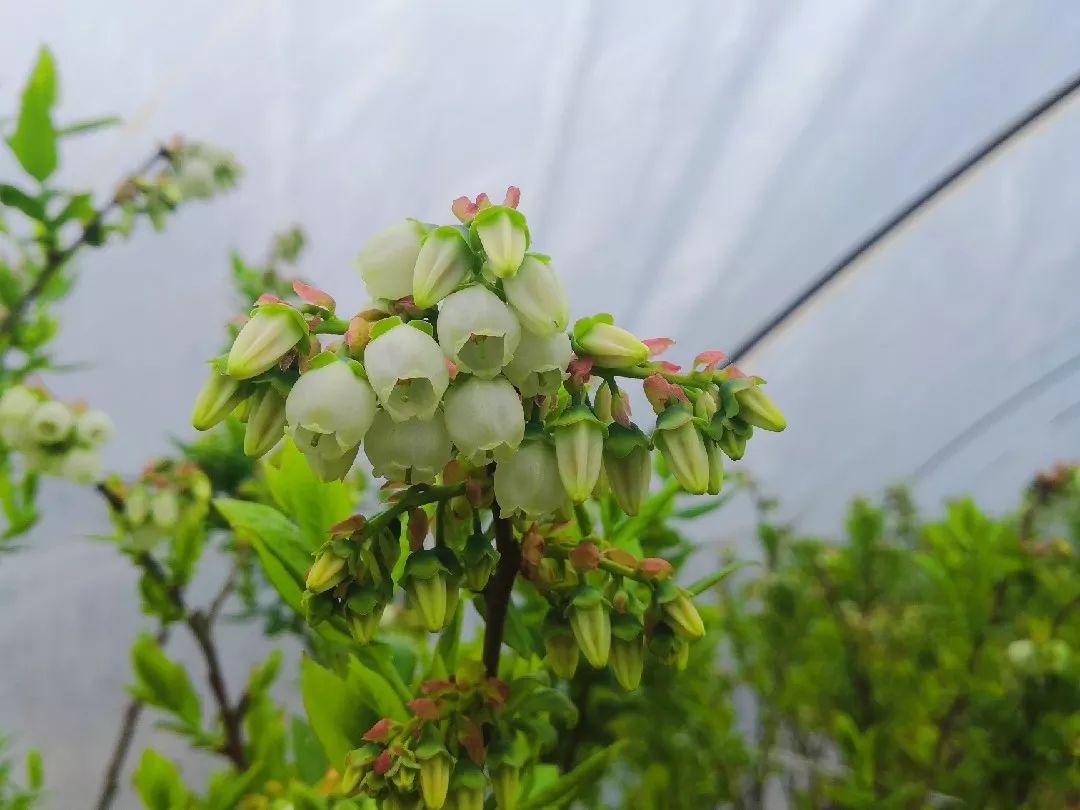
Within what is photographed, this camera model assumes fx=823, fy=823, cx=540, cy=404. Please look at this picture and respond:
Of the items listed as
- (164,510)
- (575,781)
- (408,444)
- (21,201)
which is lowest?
(575,781)

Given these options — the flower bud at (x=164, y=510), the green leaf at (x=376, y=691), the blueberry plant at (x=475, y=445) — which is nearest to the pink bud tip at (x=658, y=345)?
the blueberry plant at (x=475, y=445)

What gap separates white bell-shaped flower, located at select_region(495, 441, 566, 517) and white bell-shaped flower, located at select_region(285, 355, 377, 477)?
0.05m

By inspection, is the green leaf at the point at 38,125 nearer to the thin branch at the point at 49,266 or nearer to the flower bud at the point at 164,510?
the thin branch at the point at 49,266

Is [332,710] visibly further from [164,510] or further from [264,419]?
[164,510]

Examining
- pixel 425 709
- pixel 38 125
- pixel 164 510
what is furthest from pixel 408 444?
pixel 38 125

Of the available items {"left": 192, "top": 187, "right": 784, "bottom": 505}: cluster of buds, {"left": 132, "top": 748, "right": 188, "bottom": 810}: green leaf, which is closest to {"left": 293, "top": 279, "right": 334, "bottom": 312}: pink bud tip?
{"left": 192, "top": 187, "right": 784, "bottom": 505}: cluster of buds

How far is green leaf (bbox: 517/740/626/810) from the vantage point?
0.38 meters

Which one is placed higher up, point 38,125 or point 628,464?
point 38,125

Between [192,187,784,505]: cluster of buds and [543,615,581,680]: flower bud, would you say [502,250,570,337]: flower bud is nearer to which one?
[192,187,784,505]: cluster of buds

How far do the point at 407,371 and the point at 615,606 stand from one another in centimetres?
15

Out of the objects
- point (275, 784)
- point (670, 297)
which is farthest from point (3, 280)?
point (670, 297)

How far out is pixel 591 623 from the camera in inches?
13.1

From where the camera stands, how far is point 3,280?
0.86 m

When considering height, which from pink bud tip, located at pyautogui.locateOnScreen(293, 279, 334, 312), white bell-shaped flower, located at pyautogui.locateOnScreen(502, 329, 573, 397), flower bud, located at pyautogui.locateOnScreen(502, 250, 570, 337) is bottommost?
white bell-shaped flower, located at pyautogui.locateOnScreen(502, 329, 573, 397)
